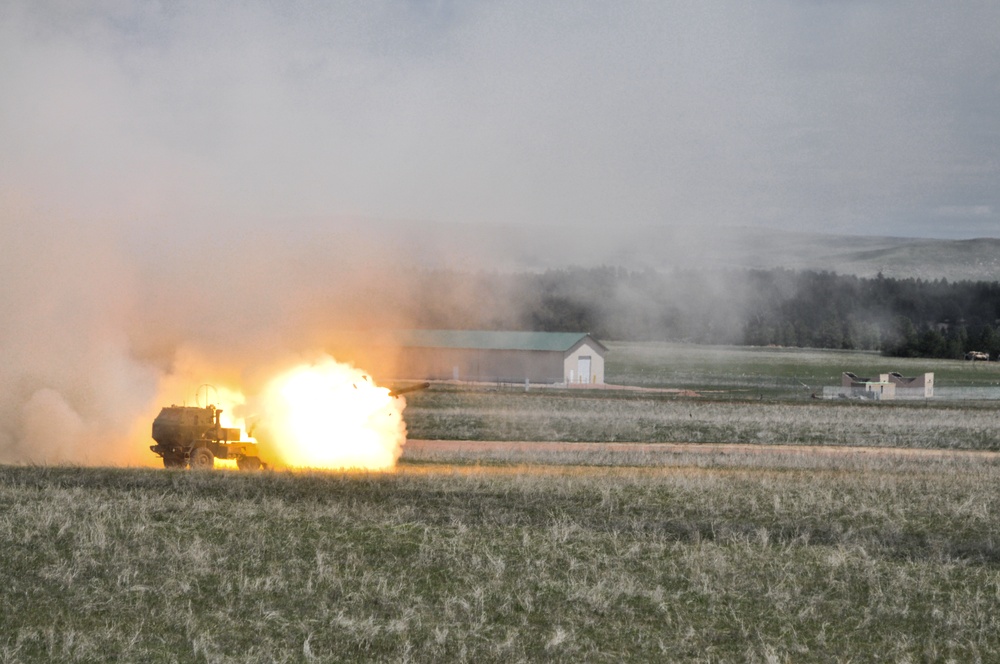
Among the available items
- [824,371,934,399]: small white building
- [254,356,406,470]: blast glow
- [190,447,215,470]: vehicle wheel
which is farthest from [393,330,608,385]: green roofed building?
[190,447,215,470]: vehicle wheel

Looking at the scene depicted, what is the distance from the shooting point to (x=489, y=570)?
18.3 meters

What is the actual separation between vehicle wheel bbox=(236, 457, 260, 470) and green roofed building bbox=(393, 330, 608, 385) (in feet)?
188

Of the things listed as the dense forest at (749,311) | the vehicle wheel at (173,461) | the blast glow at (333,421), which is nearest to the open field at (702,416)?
the dense forest at (749,311)

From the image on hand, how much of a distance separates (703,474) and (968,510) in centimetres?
803

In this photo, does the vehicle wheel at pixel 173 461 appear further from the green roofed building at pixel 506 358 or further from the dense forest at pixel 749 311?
the dense forest at pixel 749 311

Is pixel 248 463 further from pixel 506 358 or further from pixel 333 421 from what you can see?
pixel 506 358

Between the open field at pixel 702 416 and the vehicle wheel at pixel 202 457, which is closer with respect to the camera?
the vehicle wheel at pixel 202 457

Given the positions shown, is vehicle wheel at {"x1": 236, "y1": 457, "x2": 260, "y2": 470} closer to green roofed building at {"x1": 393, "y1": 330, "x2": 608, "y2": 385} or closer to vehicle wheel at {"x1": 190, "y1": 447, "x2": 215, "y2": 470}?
vehicle wheel at {"x1": 190, "y1": 447, "x2": 215, "y2": 470}

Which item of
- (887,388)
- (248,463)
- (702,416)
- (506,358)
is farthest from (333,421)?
(887,388)

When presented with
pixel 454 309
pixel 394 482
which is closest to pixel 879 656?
pixel 394 482

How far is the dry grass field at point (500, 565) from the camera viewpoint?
591 inches

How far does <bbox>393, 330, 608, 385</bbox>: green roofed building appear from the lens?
91188mm

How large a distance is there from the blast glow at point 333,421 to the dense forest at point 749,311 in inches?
2477

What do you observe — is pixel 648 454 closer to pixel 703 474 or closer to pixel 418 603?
pixel 703 474
